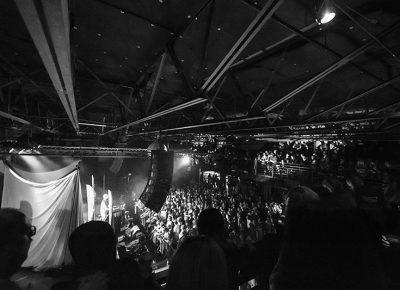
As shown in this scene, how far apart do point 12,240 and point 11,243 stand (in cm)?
3

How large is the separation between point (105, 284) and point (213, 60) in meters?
3.45

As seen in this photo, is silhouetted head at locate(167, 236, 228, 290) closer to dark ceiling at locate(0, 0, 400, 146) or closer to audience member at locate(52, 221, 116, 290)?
audience member at locate(52, 221, 116, 290)

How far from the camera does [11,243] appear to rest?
1888 mm

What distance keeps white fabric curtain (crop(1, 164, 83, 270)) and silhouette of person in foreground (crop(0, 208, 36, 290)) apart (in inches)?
171

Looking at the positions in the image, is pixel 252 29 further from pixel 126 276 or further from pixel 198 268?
pixel 126 276

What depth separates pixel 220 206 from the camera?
476 inches

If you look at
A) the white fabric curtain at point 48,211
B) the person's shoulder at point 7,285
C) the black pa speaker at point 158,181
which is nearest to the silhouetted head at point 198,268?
the person's shoulder at point 7,285

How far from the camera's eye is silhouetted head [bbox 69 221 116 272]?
188 cm

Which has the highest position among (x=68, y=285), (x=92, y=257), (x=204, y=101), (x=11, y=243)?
(x=204, y=101)

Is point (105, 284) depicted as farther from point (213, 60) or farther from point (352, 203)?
point (213, 60)

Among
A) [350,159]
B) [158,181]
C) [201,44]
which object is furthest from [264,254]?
[350,159]

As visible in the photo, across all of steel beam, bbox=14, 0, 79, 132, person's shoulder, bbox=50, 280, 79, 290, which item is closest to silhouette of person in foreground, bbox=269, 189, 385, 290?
steel beam, bbox=14, 0, 79, 132

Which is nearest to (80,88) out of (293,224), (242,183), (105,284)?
(105,284)

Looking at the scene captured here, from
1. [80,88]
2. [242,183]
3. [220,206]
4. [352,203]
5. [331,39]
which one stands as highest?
[80,88]
